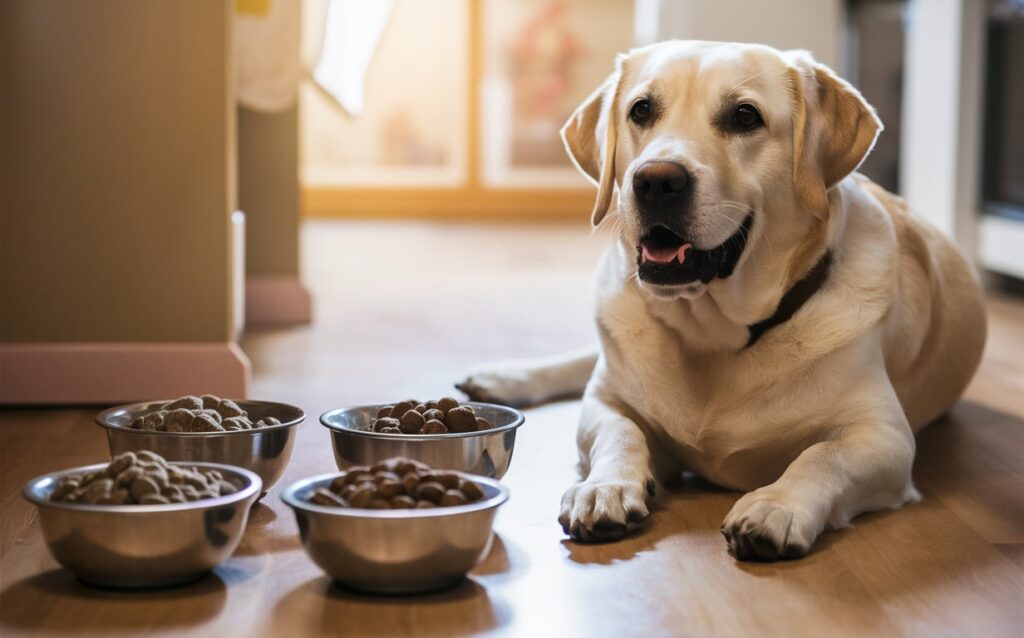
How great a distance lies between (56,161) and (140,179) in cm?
17

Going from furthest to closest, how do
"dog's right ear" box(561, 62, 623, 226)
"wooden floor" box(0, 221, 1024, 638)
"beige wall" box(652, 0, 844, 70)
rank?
1. "beige wall" box(652, 0, 844, 70)
2. "dog's right ear" box(561, 62, 623, 226)
3. "wooden floor" box(0, 221, 1024, 638)

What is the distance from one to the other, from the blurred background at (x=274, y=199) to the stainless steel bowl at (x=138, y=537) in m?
1.20

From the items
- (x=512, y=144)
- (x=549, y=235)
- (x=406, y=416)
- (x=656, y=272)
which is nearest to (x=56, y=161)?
(x=406, y=416)

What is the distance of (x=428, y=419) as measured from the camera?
1.91 m

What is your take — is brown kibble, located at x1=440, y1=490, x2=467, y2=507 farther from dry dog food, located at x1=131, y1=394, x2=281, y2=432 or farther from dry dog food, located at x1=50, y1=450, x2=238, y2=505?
dry dog food, located at x1=131, y1=394, x2=281, y2=432

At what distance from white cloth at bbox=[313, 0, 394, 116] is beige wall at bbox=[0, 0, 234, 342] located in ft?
2.78

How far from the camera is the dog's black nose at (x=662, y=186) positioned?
1832 mm

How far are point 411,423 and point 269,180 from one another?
7.22ft

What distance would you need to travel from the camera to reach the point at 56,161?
8.66 ft

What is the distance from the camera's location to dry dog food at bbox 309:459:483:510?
152 cm

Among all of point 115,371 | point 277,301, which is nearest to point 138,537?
point 115,371

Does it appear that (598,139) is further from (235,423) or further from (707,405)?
(235,423)

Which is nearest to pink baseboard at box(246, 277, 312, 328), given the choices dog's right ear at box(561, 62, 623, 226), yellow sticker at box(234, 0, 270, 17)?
yellow sticker at box(234, 0, 270, 17)

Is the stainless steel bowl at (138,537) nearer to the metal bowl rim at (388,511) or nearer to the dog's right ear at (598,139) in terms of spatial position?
the metal bowl rim at (388,511)
